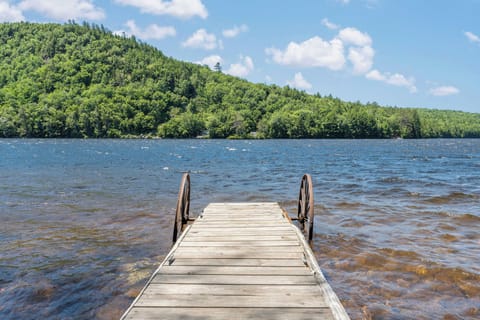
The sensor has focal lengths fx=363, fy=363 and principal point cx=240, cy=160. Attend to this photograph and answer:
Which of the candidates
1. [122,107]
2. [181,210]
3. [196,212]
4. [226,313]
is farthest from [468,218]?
[122,107]

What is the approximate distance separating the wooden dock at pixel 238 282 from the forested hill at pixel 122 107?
5369 inches

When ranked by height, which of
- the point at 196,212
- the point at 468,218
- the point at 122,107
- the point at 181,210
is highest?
the point at 122,107

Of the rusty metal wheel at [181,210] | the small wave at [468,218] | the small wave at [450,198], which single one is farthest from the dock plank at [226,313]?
the small wave at [450,198]

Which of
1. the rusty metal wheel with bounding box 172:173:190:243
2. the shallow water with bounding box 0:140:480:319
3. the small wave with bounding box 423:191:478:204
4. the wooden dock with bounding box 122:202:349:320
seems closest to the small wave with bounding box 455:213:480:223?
Answer: the shallow water with bounding box 0:140:480:319

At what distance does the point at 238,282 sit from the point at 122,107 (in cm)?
16130

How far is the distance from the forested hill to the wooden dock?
447 feet

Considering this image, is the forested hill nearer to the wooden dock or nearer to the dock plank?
the wooden dock

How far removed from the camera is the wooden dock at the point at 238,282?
13.6 ft

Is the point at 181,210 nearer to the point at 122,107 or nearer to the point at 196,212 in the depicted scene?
the point at 196,212

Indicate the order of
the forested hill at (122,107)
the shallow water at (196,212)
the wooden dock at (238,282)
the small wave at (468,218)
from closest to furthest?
the wooden dock at (238,282) < the shallow water at (196,212) < the small wave at (468,218) < the forested hill at (122,107)

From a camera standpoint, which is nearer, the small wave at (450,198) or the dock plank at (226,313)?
the dock plank at (226,313)

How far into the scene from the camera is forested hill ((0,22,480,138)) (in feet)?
447

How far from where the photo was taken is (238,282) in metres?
5.00

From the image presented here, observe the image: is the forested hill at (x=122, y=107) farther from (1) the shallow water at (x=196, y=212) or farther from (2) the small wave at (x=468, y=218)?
(2) the small wave at (x=468, y=218)
